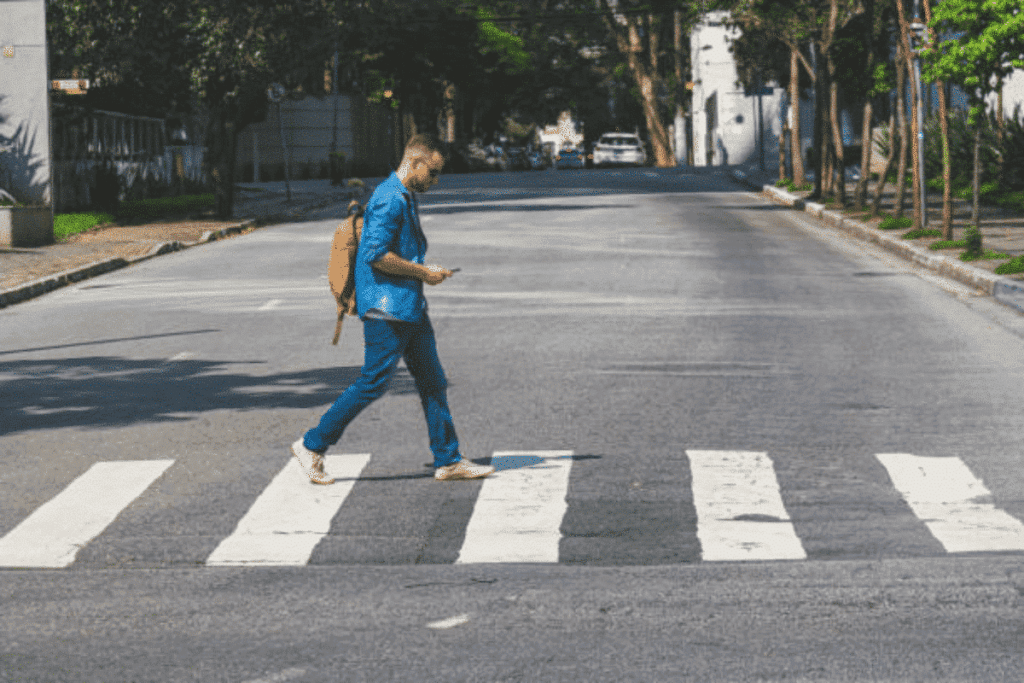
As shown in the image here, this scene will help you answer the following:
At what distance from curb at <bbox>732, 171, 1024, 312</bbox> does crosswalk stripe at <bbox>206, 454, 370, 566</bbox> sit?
1058 centimetres

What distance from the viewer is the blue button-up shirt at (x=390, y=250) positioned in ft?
29.7

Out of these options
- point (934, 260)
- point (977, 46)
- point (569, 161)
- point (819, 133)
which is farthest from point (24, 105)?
point (569, 161)

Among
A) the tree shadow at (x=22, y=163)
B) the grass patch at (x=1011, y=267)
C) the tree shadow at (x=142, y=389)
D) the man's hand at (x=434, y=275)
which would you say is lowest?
the tree shadow at (x=142, y=389)

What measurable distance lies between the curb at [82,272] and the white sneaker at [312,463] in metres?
12.5

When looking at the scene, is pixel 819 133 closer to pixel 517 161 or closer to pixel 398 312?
pixel 398 312

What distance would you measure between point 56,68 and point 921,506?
1285 inches

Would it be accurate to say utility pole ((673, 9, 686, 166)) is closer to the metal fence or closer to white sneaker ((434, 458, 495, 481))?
the metal fence

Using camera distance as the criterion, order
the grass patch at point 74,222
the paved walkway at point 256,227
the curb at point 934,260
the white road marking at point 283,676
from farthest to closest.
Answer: the grass patch at point 74,222 → the paved walkway at point 256,227 → the curb at point 934,260 → the white road marking at point 283,676

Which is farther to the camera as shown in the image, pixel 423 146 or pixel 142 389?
pixel 142 389

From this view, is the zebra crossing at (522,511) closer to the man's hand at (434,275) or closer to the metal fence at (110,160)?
the man's hand at (434,275)

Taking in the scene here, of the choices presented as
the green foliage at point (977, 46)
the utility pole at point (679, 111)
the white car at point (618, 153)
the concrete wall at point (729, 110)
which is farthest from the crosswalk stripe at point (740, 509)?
the utility pole at point (679, 111)

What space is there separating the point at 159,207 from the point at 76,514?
102 ft

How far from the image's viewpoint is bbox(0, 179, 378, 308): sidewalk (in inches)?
920

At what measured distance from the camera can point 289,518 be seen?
→ 8.54 metres
